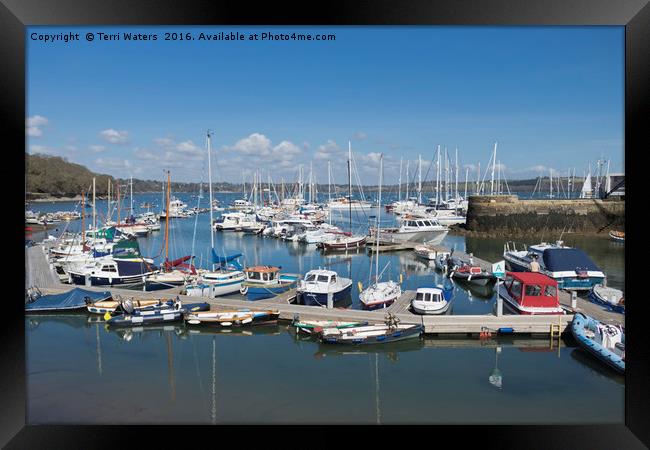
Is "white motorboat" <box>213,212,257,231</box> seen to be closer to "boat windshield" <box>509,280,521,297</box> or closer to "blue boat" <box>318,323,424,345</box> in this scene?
"boat windshield" <box>509,280,521,297</box>

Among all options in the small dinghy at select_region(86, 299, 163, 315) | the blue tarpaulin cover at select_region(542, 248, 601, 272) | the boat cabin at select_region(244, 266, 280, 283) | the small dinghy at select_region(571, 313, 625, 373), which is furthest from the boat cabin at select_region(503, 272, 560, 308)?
the small dinghy at select_region(86, 299, 163, 315)

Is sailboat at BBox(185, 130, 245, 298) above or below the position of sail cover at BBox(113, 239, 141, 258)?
below

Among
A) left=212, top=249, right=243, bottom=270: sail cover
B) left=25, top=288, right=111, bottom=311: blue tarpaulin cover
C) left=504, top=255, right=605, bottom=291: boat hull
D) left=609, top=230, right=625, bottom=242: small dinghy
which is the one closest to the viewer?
left=25, top=288, right=111, bottom=311: blue tarpaulin cover

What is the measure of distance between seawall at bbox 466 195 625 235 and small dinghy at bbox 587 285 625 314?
17959 mm

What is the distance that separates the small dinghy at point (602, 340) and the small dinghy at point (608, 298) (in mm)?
2128

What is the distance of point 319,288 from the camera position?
1248cm

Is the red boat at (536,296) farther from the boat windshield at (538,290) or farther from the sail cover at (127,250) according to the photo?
the sail cover at (127,250)

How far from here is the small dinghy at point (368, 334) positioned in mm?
9688

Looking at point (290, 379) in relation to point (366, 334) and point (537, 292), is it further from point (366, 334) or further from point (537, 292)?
point (537, 292)

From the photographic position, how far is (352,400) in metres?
7.19

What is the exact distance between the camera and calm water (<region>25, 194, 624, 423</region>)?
675 centimetres
